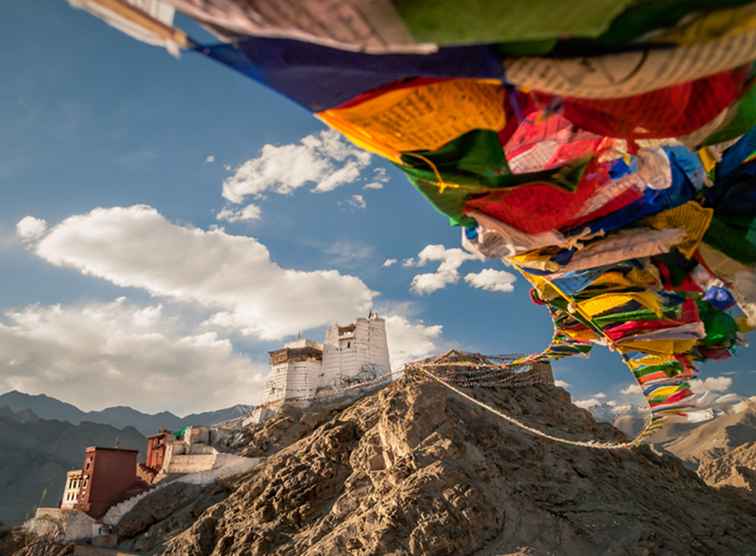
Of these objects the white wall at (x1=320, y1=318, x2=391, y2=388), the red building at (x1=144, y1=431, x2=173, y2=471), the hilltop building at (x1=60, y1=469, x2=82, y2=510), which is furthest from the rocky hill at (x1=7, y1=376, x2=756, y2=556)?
the white wall at (x1=320, y1=318, x2=391, y2=388)

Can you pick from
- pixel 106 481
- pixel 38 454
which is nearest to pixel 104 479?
pixel 106 481

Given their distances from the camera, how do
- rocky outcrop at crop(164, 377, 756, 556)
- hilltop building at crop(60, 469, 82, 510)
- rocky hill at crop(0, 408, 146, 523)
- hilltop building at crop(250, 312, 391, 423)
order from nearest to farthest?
rocky outcrop at crop(164, 377, 756, 556) → hilltop building at crop(60, 469, 82, 510) → hilltop building at crop(250, 312, 391, 423) → rocky hill at crop(0, 408, 146, 523)

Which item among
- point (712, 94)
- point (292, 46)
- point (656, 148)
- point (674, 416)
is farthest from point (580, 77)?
point (674, 416)

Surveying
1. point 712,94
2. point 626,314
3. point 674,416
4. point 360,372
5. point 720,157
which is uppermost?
point 360,372

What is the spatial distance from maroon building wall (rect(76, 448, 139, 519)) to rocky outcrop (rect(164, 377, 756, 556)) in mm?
14686

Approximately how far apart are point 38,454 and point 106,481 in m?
68.6

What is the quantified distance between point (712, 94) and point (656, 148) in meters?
0.61

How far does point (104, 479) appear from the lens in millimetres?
31516

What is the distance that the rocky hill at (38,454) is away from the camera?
73562 mm

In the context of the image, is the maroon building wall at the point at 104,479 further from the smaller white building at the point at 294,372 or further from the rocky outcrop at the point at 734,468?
the rocky outcrop at the point at 734,468

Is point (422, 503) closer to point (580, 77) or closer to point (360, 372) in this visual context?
point (580, 77)

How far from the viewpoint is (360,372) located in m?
42.7

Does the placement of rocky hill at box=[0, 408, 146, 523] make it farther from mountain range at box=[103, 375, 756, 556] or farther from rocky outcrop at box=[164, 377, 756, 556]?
rocky outcrop at box=[164, 377, 756, 556]

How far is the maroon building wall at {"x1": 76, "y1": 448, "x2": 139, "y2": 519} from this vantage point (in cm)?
3061
